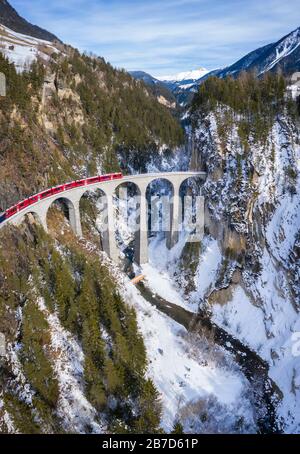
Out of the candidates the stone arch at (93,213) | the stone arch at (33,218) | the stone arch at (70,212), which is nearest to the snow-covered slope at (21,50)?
the stone arch at (93,213)

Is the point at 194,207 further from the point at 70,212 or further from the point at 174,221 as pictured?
the point at 70,212

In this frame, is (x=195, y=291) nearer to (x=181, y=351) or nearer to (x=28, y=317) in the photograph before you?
(x=181, y=351)

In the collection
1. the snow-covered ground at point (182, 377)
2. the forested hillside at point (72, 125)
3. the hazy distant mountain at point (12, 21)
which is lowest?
the snow-covered ground at point (182, 377)

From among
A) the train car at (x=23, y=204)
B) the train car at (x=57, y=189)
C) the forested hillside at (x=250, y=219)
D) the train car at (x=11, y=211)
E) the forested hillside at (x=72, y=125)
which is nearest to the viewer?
the train car at (x=11, y=211)

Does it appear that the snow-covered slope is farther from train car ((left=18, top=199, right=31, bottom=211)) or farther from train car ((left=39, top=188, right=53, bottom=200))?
train car ((left=18, top=199, right=31, bottom=211))

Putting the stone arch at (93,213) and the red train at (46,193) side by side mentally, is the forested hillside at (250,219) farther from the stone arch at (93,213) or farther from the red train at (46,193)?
the red train at (46,193)

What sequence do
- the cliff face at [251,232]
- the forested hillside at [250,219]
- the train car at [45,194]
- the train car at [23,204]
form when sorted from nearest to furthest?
the train car at [23,204], the train car at [45,194], the cliff face at [251,232], the forested hillside at [250,219]
